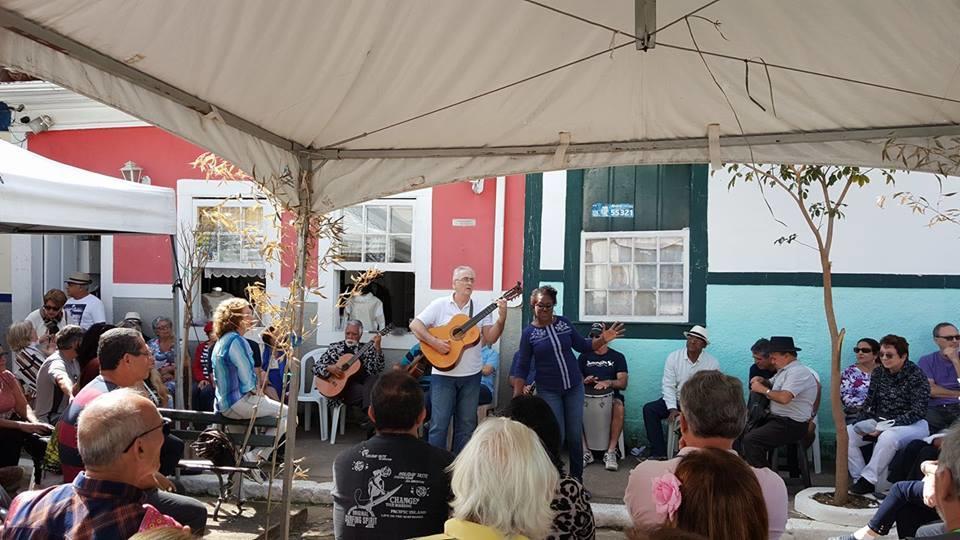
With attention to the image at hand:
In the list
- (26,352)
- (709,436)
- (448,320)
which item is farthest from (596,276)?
(709,436)

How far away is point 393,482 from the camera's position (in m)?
2.69

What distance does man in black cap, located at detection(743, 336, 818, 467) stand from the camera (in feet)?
20.7

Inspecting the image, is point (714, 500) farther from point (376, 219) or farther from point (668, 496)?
point (376, 219)

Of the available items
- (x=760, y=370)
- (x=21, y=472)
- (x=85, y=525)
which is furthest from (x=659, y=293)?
(x=85, y=525)

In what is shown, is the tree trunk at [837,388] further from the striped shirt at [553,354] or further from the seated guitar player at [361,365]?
the seated guitar player at [361,365]

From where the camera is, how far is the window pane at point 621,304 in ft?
26.0

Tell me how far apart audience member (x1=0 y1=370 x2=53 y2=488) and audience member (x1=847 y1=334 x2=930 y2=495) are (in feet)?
19.5

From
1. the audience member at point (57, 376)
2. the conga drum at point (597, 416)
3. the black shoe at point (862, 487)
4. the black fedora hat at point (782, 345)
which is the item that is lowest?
the black shoe at point (862, 487)

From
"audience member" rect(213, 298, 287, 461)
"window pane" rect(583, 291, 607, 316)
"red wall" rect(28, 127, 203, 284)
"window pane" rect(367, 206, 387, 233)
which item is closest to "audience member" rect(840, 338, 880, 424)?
"window pane" rect(583, 291, 607, 316)

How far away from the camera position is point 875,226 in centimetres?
729

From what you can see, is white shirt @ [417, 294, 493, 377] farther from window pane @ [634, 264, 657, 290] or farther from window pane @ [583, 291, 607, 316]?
window pane @ [634, 264, 657, 290]

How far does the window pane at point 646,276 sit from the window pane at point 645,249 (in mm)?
72

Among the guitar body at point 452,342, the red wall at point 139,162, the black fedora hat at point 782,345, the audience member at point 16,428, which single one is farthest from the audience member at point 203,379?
the black fedora hat at point 782,345

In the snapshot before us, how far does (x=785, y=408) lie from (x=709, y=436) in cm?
429
